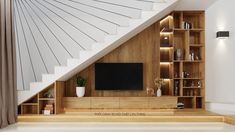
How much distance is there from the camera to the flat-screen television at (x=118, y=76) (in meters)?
7.69

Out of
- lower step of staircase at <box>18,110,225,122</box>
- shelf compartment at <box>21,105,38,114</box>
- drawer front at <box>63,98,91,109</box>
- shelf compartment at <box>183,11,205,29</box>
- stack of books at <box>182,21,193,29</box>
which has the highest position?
shelf compartment at <box>183,11,205,29</box>

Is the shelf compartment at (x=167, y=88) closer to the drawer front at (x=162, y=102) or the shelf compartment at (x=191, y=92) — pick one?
the shelf compartment at (x=191, y=92)

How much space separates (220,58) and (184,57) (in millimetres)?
1172

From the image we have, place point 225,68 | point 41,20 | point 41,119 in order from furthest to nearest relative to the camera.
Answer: point 41,20, point 225,68, point 41,119

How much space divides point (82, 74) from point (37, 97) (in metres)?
1.40

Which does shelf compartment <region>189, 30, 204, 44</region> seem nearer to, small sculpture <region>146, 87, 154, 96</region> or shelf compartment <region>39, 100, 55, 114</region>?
small sculpture <region>146, 87, 154, 96</region>

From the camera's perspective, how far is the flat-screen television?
769 cm

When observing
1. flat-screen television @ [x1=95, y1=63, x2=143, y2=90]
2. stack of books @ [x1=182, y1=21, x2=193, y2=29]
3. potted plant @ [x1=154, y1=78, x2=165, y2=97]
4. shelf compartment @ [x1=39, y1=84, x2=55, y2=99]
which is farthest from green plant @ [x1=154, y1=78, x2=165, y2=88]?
shelf compartment @ [x1=39, y1=84, x2=55, y2=99]

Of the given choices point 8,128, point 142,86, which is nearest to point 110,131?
point 8,128

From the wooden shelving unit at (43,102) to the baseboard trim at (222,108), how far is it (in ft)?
12.8

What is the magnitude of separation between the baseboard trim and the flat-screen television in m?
1.88

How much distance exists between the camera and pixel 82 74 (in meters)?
7.85

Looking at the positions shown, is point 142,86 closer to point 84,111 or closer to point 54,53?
point 84,111

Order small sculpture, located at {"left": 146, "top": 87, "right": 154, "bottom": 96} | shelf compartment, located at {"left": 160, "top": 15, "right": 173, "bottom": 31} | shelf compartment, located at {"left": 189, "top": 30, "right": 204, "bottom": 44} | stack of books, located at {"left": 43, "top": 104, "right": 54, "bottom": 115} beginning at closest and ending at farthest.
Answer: stack of books, located at {"left": 43, "top": 104, "right": 54, "bottom": 115} → small sculpture, located at {"left": 146, "top": 87, "right": 154, "bottom": 96} → shelf compartment, located at {"left": 160, "top": 15, "right": 173, "bottom": 31} → shelf compartment, located at {"left": 189, "top": 30, "right": 204, "bottom": 44}
